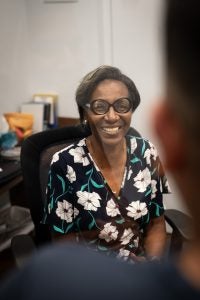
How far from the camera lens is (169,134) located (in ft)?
1.34

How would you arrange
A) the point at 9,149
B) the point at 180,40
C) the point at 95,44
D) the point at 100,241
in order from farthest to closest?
the point at 95,44 < the point at 9,149 < the point at 100,241 < the point at 180,40

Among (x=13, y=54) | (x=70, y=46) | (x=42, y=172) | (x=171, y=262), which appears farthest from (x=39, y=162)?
(x=13, y=54)

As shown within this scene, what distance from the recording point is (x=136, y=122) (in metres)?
2.37

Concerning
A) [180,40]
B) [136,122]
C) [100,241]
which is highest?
[180,40]

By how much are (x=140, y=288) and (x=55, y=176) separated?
97 cm

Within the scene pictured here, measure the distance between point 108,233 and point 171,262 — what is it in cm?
90

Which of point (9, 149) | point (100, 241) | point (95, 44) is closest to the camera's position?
point (100, 241)

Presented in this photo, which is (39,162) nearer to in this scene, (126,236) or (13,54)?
(126,236)

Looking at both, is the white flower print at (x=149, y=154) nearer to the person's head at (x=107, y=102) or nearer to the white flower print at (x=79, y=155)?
the person's head at (x=107, y=102)

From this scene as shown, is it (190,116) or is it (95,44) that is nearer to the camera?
(190,116)

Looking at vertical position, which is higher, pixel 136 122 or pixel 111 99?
pixel 111 99

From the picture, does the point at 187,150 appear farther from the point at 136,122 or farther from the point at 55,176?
the point at 136,122

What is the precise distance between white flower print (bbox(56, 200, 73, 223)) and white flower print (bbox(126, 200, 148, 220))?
0.21 meters

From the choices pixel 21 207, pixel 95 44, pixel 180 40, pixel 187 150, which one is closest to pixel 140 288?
pixel 187 150
